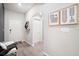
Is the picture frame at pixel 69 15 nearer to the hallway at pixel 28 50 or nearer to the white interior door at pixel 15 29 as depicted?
the hallway at pixel 28 50

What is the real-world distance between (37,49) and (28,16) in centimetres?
65

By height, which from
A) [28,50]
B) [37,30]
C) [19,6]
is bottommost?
[28,50]

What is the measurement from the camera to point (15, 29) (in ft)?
7.48

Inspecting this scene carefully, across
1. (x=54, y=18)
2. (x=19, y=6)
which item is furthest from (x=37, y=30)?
(x=19, y=6)

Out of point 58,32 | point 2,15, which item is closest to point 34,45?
point 58,32

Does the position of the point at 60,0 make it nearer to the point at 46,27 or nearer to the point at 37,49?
the point at 46,27

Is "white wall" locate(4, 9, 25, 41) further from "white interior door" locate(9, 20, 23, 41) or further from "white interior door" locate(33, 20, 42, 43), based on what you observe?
"white interior door" locate(33, 20, 42, 43)

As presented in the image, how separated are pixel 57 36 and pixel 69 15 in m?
0.44

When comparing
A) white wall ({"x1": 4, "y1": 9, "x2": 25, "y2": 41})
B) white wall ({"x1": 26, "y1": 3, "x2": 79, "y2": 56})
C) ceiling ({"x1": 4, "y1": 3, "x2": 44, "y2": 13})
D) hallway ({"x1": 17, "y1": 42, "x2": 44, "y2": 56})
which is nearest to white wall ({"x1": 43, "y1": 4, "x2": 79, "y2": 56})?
white wall ({"x1": 26, "y1": 3, "x2": 79, "y2": 56})

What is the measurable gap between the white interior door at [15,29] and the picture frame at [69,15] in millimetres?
787

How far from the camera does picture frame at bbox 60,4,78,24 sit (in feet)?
6.65

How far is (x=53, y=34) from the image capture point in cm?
226

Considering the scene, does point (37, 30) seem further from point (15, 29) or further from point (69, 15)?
point (69, 15)

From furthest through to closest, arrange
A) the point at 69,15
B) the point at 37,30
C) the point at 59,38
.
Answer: the point at 37,30
the point at 59,38
the point at 69,15
